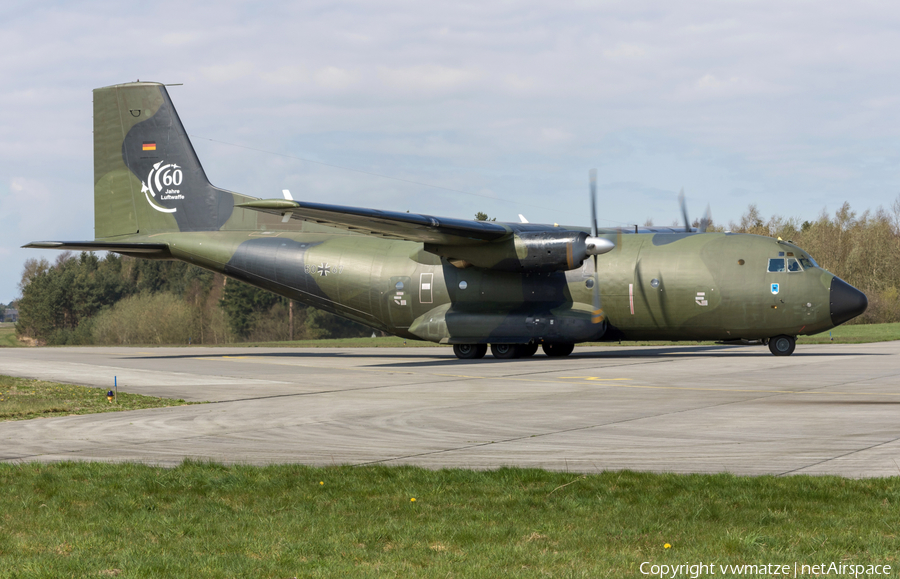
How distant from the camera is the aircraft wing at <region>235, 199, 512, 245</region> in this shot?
936 inches

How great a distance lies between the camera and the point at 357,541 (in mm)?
6543

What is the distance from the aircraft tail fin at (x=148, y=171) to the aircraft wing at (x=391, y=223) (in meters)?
8.06

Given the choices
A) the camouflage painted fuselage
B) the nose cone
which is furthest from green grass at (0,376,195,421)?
the nose cone

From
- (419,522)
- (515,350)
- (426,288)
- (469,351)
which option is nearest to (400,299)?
(426,288)

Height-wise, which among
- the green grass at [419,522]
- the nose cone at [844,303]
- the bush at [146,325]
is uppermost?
the nose cone at [844,303]

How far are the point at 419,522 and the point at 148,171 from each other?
98.8 ft

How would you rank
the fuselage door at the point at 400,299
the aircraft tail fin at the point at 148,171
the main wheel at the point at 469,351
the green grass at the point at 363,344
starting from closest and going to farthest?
the fuselage door at the point at 400,299
the main wheel at the point at 469,351
the aircraft tail fin at the point at 148,171
the green grass at the point at 363,344

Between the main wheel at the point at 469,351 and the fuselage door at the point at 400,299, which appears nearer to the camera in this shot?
the fuselage door at the point at 400,299

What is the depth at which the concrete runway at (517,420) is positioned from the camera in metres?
9.89

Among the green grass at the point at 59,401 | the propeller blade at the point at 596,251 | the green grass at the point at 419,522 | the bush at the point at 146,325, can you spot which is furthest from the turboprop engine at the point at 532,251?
the bush at the point at 146,325

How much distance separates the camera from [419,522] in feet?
23.3

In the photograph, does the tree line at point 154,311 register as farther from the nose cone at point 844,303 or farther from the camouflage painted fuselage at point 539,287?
the nose cone at point 844,303

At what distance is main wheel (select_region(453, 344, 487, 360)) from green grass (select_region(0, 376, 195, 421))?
1366 centimetres

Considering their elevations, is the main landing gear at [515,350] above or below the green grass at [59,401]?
below
